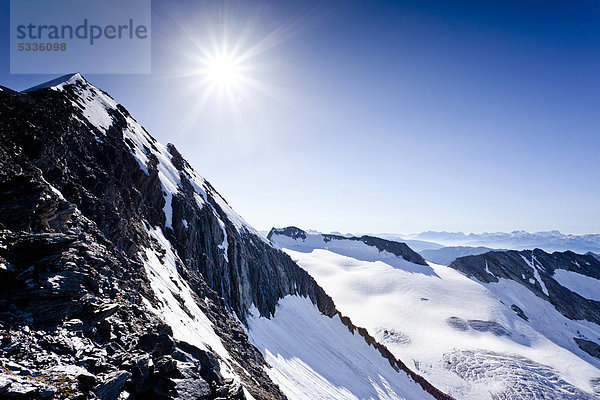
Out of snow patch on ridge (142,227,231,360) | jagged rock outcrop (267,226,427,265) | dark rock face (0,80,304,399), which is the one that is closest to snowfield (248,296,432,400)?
dark rock face (0,80,304,399)

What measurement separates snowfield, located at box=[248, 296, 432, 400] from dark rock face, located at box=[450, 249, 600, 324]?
9190 cm

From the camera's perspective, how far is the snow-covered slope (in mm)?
53469

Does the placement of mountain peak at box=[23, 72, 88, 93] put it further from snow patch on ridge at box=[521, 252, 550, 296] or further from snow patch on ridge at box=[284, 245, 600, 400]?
snow patch on ridge at box=[521, 252, 550, 296]

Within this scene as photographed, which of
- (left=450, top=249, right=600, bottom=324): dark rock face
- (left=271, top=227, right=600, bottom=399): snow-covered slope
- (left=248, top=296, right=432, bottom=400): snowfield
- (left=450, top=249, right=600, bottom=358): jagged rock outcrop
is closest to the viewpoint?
(left=248, top=296, right=432, bottom=400): snowfield

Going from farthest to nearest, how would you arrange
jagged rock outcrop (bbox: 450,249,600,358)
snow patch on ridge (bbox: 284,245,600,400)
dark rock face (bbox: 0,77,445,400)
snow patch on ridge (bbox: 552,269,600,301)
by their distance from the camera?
snow patch on ridge (bbox: 552,269,600,301)
jagged rock outcrop (bbox: 450,249,600,358)
snow patch on ridge (bbox: 284,245,600,400)
dark rock face (bbox: 0,77,445,400)

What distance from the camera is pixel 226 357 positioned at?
18.5 m

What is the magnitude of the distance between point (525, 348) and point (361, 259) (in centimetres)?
9700

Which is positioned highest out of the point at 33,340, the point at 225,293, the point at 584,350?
the point at 225,293

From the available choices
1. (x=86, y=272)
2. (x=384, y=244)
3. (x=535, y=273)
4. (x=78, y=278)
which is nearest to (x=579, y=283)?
(x=535, y=273)

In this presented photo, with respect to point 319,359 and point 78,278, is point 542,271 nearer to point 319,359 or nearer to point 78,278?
point 319,359

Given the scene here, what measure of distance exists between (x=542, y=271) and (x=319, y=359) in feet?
443

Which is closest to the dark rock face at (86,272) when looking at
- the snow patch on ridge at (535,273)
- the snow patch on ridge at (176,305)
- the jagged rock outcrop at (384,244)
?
the snow patch on ridge at (176,305)

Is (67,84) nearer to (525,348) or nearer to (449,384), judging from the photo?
(449,384)

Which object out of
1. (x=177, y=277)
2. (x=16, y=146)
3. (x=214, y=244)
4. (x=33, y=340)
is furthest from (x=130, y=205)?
(x=33, y=340)
